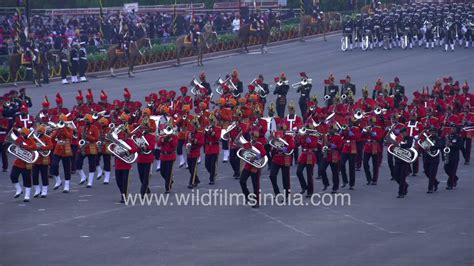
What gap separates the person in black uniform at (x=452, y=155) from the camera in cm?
2569

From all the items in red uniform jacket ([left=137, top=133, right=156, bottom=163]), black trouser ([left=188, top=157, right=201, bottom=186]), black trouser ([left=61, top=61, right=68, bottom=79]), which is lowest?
black trouser ([left=188, top=157, right=201, bottom=186])

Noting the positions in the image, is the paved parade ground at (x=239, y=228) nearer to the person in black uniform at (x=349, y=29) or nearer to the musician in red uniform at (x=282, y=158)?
the musician in red uniform at (x=282, y=158)

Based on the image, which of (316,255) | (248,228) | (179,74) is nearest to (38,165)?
(248,228)

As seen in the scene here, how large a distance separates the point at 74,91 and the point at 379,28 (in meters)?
16.7

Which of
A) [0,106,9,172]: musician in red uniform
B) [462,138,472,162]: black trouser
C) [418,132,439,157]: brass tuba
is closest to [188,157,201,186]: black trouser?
[418,132,439,157]: brass tuba

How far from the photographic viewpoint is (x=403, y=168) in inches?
974

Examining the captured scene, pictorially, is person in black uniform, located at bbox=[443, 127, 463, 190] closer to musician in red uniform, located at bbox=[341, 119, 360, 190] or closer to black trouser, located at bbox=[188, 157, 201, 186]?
musician in red uniform, located at bbox=[341, 119, 360, 190]

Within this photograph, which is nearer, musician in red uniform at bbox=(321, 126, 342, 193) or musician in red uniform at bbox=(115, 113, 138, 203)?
musician in red uniform at bbox=(115, 113, 138, 203)

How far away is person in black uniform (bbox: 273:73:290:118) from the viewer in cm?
3553

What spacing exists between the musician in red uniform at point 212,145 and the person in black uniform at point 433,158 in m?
4.52

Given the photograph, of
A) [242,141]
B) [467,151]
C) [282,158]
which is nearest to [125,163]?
[242,141]

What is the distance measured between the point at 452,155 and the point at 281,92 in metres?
10.6

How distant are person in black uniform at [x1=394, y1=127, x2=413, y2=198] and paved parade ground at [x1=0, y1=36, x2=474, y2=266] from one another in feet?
0.63

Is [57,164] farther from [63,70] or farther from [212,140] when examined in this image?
[63,70]
